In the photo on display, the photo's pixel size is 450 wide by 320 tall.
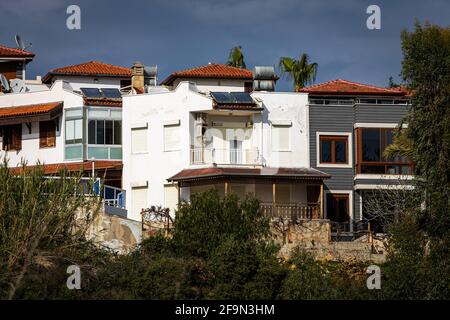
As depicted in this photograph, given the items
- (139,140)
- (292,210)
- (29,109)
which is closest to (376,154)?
(292,210)

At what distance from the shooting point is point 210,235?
45531 millimetres

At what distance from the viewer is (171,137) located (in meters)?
58.4

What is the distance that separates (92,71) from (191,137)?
12.8 meters

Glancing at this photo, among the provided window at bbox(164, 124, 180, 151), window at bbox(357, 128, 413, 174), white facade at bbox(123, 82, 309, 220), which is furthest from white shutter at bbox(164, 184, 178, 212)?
window at bbox(357, 128, 413, 174)

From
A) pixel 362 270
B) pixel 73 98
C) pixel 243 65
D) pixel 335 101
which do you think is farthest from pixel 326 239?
pixel 243 65

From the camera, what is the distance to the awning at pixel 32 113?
197 feet

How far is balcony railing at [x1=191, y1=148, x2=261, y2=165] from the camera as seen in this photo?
190 ft

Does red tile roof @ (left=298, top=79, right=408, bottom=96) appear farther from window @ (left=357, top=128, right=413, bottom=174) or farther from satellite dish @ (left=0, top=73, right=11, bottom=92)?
satellite dish @ (left=0, top=73, right=11, bottom=92)

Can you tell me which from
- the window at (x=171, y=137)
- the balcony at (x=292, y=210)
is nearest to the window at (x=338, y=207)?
the balcony at (x=292, y=210)

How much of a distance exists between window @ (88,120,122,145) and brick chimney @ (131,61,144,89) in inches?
117

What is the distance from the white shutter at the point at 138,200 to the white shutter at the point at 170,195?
1004mm

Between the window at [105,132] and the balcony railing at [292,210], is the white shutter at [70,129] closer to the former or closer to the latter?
the window at [105,132]

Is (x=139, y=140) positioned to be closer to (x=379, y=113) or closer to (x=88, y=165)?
(x=88, y=165)

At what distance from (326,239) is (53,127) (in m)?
15.7
